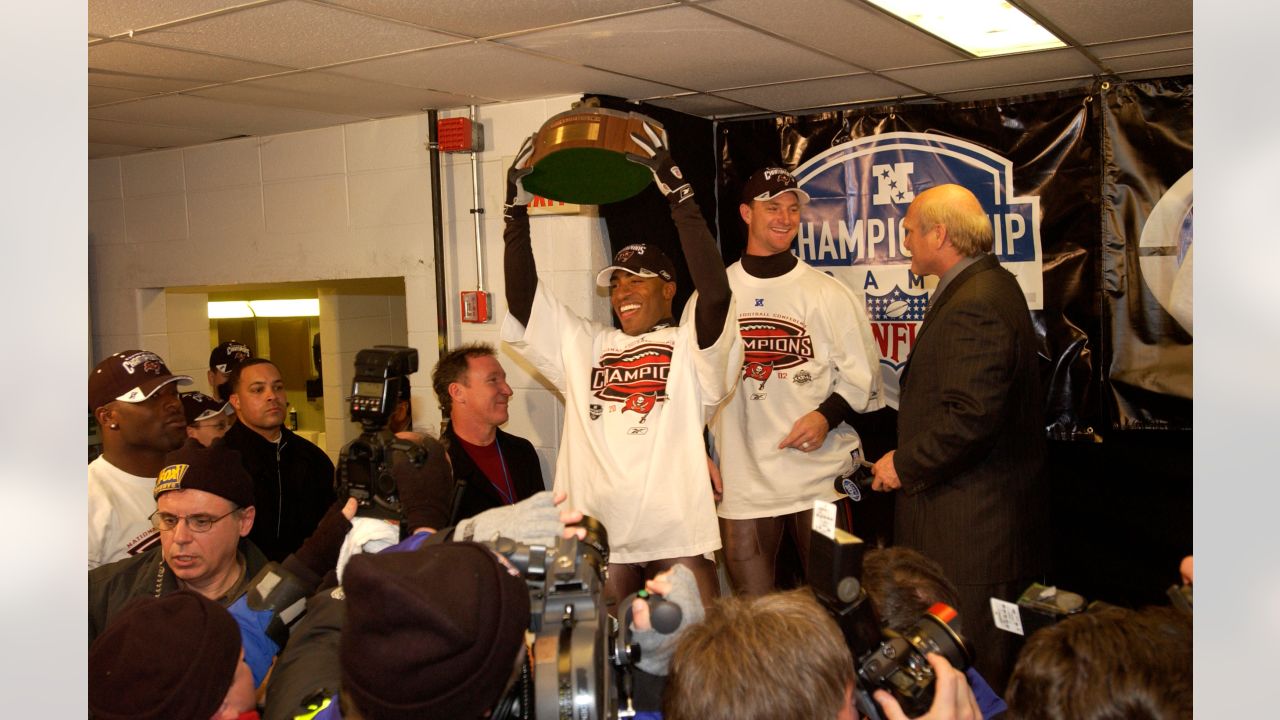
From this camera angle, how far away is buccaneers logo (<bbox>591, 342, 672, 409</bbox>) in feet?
10.2

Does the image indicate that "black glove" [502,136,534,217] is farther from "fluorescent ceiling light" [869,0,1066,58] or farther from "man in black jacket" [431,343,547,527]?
"fluorescent ceiling light" [869,0,1066,58]

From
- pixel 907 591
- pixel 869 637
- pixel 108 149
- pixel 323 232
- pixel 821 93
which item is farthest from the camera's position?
pixel 108 149

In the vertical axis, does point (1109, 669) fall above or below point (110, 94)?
below

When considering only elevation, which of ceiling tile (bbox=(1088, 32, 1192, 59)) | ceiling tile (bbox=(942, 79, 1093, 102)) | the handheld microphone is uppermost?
ceiling tile (bbox=(942, 79, 1093, 102))

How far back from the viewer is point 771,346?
12.0 feet

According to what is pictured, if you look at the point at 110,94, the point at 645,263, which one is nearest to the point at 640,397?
the point at 645,263

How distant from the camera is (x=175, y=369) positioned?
5.65m

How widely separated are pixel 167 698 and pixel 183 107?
3348 mm

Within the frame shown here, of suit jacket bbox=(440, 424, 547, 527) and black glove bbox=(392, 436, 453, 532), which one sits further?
suit jacket bbox=(440, 424, 547, 527)

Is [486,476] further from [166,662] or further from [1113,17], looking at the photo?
[1113,17]

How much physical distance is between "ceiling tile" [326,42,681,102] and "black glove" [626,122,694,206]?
79cm

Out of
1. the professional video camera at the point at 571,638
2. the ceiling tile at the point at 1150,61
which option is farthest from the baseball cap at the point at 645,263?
the ceiling tile at the point at 1150,61

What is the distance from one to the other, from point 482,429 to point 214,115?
2077mm

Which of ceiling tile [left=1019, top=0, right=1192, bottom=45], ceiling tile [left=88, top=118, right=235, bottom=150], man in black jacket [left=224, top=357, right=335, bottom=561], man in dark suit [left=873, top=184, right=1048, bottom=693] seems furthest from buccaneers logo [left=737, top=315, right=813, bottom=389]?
ceiling tile [left=88, top=118, right=235, bottom=150]
